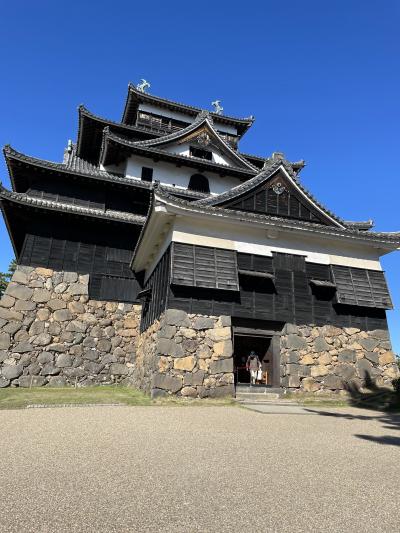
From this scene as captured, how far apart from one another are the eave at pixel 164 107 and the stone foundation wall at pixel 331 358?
23493 millimetres

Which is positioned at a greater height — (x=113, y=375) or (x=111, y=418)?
(x=113, y=375)

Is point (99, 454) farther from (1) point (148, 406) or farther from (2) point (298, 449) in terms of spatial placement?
(1) point (148, 406)

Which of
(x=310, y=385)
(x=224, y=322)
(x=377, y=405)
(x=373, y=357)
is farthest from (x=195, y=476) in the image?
(x=373, y=357)

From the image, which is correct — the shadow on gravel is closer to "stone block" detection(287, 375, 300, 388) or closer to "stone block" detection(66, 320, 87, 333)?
"stone block" detection(287, 375, 300, 388)

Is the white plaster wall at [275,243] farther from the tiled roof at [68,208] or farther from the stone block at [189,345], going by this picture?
the tiled roof at [68,208]

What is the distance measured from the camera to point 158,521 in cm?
262

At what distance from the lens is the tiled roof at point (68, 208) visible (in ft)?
50.6

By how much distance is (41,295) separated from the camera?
15797 millimetres

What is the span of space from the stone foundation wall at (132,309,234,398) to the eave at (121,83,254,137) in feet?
76.5

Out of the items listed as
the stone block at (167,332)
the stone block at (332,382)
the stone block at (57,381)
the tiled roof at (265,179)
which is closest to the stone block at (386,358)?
the stone block at (332,382)

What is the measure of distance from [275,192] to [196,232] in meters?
4.54

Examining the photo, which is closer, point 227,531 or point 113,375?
point 227,531

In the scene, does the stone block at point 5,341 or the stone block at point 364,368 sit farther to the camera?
the stone block at point 5,341

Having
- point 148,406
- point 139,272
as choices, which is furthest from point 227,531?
point 139,272
